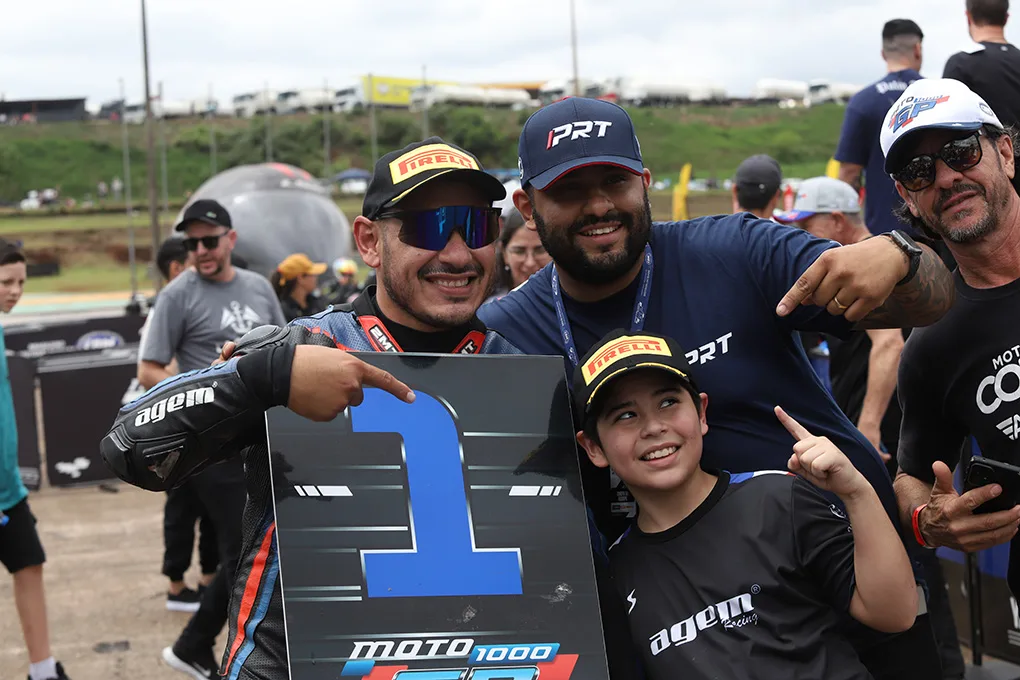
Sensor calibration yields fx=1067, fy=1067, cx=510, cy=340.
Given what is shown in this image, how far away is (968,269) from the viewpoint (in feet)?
9.52

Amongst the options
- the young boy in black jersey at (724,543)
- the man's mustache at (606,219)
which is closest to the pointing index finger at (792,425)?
the young boy in black jersey at (724,543)

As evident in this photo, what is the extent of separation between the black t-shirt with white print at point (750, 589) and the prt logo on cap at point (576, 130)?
966 mm

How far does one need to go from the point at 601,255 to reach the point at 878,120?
4.21m

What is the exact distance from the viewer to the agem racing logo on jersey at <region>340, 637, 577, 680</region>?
223 centimetres

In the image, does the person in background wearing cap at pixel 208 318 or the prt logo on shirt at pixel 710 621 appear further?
the person in background wearing cap at pixel 208 318

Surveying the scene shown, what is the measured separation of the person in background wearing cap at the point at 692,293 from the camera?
2748mm

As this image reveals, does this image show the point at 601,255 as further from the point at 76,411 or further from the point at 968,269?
the point at 76,411

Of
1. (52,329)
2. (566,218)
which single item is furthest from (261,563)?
(52,329)

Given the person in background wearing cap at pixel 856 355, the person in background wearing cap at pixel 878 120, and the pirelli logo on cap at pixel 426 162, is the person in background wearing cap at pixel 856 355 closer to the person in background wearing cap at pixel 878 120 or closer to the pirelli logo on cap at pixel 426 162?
the person in background wearing cap at pixel 878 120

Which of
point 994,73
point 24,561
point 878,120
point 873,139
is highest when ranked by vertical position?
point 994,73

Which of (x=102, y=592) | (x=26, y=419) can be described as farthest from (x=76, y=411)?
(x=102, y=592)

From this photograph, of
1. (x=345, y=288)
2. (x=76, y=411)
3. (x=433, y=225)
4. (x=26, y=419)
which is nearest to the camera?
(x=433, y=225)

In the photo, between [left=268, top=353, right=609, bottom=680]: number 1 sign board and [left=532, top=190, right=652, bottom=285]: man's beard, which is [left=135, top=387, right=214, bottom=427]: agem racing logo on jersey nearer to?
[left=268, top=353, right=609, bottom=680]: number 1 sign board

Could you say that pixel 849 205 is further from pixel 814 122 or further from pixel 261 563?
pixel 814 122
